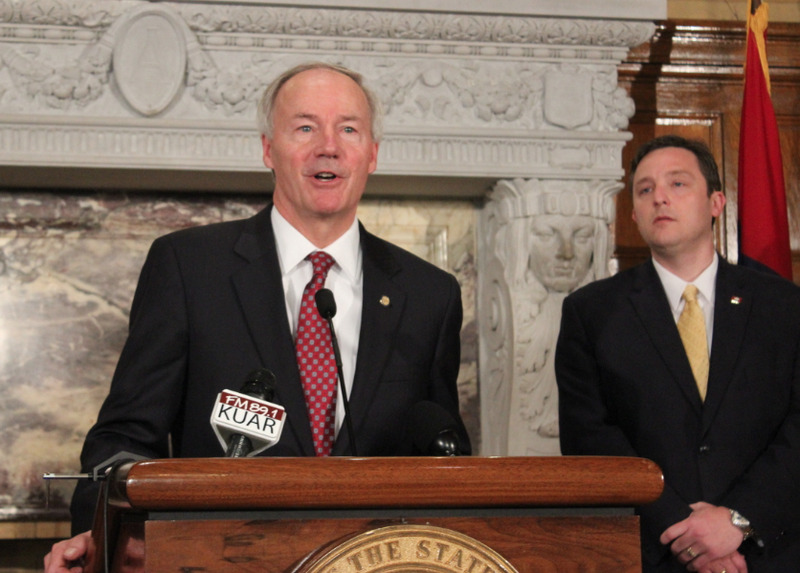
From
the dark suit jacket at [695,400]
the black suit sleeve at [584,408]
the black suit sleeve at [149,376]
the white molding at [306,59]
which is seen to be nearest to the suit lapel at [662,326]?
→ the dark suit jacket at [695,400]

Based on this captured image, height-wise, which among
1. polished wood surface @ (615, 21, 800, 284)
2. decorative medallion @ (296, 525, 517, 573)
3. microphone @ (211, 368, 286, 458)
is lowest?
decorative medallion @ (296, 525, 517, 573)

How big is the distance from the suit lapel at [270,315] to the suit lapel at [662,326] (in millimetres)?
1058

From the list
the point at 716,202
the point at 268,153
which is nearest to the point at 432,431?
the point at 268,153

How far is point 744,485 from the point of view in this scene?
2.19 m

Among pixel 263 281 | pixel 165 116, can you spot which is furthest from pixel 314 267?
pixel 165 116

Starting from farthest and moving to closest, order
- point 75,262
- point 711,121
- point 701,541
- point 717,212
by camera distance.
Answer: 1. point 711,121
2. point 75,262
3. point 717,212
4. point 701,541

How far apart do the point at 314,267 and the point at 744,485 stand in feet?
3.74

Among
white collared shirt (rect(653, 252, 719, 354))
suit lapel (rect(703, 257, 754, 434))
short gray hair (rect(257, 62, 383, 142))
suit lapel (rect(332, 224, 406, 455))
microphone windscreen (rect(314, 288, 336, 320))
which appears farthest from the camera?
white collared shirt (rect(653, 252, 719, 354))

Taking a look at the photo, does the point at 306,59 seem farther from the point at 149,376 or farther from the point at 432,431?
the point at 432,431

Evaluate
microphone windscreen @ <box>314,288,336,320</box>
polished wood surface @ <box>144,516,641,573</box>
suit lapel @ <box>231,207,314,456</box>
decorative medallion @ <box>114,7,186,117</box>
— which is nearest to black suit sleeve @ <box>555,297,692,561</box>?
suit lapel @ <box>231,207,314,456</box>

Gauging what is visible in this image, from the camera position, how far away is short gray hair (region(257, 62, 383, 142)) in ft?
6.81

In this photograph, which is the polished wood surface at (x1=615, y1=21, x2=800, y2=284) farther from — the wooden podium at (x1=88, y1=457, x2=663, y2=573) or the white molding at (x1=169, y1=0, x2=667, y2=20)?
the wooden podium at (x1=88, y1=457, x2=663, y2=573)

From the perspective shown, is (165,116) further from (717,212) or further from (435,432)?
(435,432)

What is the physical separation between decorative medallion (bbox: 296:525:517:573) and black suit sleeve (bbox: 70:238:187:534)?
0.71 meters
